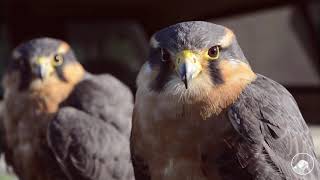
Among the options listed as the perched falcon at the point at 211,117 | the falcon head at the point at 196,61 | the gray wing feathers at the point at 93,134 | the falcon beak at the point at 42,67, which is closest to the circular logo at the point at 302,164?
the perched falcon at the point at 211,117

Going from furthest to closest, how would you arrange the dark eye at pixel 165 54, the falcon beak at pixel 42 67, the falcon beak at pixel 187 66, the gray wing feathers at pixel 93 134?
the falcon beak at pixel 42 67
the gray wing feathers at pixel 93 134
the dark eye at pixel 165 54
the falcon beak at pixel 187 66

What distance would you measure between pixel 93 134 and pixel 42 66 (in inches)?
18.0

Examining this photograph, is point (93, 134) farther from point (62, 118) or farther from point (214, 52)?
point (214, 52)

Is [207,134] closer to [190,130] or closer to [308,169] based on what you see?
[190,130]

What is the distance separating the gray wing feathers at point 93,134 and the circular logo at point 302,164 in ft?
4.47

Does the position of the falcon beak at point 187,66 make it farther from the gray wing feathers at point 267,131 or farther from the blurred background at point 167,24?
the blurred background at point 167,24

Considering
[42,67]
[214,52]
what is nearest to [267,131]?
[214,52]

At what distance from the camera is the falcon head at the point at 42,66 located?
4.47 m

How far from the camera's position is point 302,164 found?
3178 mm

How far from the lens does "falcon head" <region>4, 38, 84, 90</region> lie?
4469mm

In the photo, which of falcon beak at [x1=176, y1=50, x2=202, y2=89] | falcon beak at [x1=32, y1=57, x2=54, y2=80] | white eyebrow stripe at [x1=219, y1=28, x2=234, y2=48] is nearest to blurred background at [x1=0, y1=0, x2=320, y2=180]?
falcon beak at [x1=32, y1=57, x2=54, y2=80]

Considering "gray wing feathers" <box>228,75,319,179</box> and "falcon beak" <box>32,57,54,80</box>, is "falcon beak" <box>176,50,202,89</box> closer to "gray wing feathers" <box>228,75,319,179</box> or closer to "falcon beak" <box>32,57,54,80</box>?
"gray wing feathers" <box>228,75,319,179</box>

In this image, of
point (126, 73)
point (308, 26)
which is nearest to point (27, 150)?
point (126, 73)

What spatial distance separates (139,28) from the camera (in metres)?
10.8
